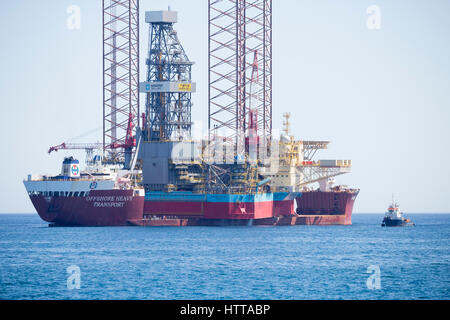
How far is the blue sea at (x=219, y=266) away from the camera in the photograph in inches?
1572

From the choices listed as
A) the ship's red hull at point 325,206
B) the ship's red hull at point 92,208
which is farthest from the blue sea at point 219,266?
the ship's red hull at point 325,206

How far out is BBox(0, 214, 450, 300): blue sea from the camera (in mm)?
39938

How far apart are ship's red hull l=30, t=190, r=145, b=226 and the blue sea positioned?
6362mm

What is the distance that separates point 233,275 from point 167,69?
4701 centimetres

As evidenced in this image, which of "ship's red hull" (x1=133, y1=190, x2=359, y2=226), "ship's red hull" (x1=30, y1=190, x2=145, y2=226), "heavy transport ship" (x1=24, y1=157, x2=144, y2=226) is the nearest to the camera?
"heavy transport ship" (x1=24, y1=157, x2=144, y2=226)

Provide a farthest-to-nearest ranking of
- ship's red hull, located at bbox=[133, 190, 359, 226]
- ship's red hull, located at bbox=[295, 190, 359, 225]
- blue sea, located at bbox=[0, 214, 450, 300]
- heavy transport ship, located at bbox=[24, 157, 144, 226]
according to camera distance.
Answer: ship's red hull, located at bbox=[295, 190, 359, 225]
ship's red hull, located at bbox=[133, 190, 359, 226]
heavy transport ship, located at bbox=[24, 157, 144, 226]
blue sea, located at bbox=[0, 214, 450, 300]

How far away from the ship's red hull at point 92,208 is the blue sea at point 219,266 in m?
6.36

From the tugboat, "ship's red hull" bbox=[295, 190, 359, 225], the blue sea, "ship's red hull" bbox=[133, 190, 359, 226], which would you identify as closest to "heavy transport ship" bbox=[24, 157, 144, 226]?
"ship's red hull" bbox=[133, 190, 359, 226]

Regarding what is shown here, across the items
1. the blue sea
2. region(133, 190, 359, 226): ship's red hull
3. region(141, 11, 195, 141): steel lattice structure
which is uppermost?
region(141, 11, 195, 141): steel lattice structure

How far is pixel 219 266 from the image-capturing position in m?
49.4

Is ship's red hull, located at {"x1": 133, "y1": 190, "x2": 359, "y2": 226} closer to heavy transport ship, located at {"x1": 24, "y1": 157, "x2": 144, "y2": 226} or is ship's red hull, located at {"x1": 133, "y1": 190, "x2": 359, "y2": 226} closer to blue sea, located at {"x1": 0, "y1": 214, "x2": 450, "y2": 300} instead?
heavy transport ship, located at {"x1": 24, "y1": 157, "x2": 144, "y2": 226}

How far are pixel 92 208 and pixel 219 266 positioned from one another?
1380 inches
